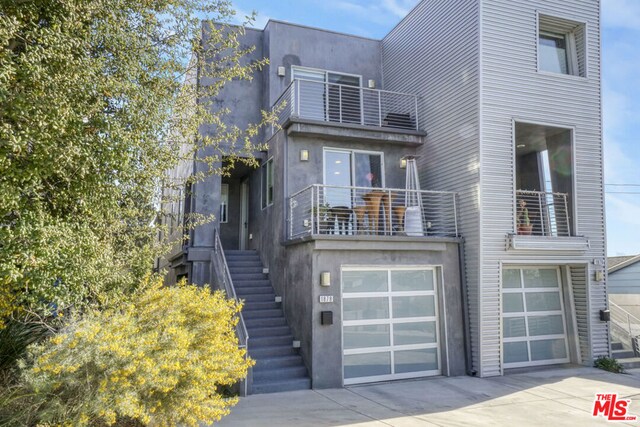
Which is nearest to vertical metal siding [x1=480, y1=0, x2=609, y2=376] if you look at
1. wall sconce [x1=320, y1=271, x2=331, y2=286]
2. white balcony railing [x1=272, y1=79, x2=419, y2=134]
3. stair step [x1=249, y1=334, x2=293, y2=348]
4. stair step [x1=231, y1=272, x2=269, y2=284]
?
white balcony railing [x1=272, y1=79, x2=419, y2=134]

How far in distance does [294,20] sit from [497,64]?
6.22 meters

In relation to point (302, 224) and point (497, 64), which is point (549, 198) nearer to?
point (497, 64)

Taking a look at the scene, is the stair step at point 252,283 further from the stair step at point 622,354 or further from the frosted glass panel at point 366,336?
the stair step at point 622,354

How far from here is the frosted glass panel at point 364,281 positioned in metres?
9.04

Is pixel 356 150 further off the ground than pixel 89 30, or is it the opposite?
pixel 356 150

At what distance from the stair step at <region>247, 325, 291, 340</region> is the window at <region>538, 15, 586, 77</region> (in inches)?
358

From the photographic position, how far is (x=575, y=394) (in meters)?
7.86

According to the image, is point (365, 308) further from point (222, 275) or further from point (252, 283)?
point (222, 275)

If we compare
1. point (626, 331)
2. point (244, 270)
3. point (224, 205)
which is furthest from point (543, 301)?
point (224, 205)

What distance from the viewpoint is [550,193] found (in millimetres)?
10273

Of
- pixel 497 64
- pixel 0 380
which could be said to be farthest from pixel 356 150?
pixel 0 380

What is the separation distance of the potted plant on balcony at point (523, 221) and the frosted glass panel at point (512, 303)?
1526 millimetres

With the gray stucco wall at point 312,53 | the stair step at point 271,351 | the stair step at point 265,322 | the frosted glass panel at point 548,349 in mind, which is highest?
the gray stucco wall at point 312,53

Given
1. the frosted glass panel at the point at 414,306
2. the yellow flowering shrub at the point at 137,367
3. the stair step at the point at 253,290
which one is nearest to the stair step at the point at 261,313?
the stair step at the point at 253,290
